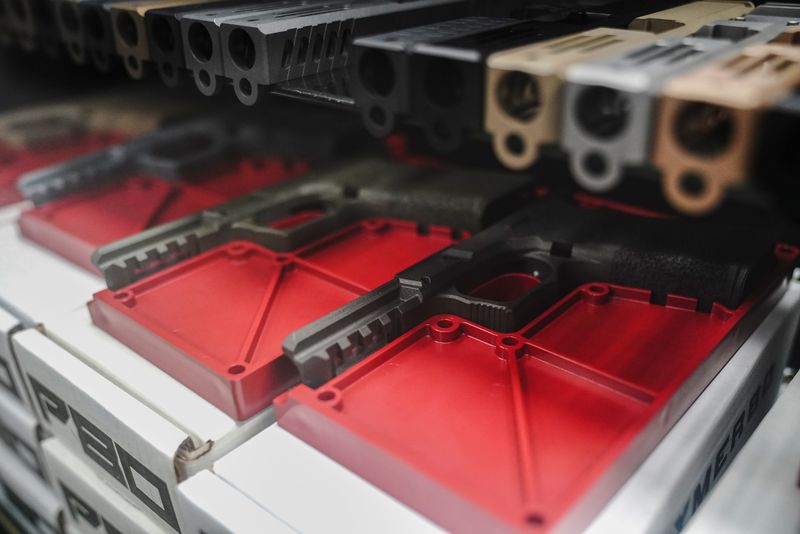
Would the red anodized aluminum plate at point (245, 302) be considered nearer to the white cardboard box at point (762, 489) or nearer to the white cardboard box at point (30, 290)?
the white cardboard box at point (30, 290)

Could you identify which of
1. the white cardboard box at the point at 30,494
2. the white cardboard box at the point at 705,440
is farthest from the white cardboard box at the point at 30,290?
the white cardboard box at the point at 705,440

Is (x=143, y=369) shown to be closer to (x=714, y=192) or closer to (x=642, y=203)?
(x=714, y=192)

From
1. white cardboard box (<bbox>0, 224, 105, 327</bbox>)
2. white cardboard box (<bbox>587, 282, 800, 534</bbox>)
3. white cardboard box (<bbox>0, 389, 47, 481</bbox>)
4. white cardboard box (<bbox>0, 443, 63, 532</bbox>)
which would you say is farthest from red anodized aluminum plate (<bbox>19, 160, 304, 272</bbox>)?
white cardboard box (<bbox>587, 282, 800, 534</bbox>)

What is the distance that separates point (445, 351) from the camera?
3.22 ft

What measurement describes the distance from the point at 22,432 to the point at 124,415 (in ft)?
1.87

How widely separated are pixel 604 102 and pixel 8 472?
61.2 inches

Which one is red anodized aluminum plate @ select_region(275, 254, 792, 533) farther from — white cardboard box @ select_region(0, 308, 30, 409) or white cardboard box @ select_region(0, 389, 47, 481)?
white cardboard box @ select_region(0, 389, 47, 481)

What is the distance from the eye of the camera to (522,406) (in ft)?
2.78

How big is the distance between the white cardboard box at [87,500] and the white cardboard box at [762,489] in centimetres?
76

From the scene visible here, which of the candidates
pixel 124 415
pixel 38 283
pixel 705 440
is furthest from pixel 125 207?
pixel 705 440

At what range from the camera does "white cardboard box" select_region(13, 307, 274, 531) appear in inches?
35.8

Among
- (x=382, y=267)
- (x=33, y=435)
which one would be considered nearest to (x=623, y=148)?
(x=382, y=267)

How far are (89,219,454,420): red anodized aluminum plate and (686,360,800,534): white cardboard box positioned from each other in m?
0.57

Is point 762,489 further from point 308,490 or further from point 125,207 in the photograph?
point 125,207
